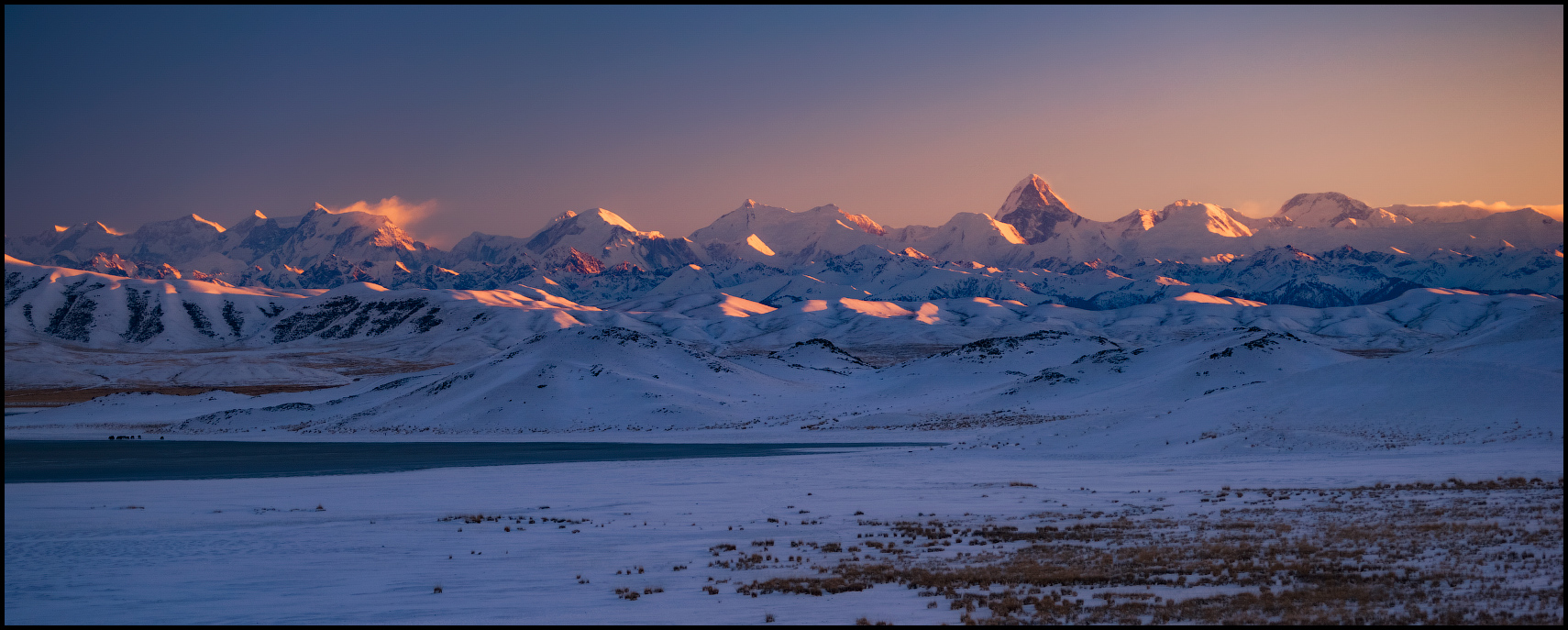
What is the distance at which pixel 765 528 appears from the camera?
29062 mm

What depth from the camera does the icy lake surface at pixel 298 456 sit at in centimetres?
5125

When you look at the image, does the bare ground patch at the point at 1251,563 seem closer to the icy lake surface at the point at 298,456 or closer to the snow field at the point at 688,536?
the snow field at the point at 688,536

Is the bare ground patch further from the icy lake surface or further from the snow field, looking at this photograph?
the icy lake surface

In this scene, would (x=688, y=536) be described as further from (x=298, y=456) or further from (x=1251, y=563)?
(x=298, y=456)

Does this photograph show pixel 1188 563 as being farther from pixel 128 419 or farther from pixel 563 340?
pixel 128 419

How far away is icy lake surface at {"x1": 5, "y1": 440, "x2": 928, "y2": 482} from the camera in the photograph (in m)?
51.2

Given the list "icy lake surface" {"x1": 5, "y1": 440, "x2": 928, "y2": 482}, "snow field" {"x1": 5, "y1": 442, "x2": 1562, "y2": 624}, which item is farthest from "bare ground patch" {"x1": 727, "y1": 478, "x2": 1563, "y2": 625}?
"icy lake surface" {"x1": 5, "y1": 440, "x2": 928, "y2": 482}

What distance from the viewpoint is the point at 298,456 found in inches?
2500

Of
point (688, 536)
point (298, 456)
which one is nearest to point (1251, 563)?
point (688, 536)

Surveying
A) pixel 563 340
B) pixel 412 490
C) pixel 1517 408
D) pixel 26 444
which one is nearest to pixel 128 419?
pixel 26 444

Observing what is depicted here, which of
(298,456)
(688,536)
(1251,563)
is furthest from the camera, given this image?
(298,456)

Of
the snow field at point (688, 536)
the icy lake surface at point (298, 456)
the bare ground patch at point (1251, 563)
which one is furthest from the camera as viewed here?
the icy lake surface at point (298, 456)

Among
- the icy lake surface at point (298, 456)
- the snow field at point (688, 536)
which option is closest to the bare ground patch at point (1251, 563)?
the snow field at point (688, 536)

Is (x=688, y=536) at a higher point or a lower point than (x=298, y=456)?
lower
